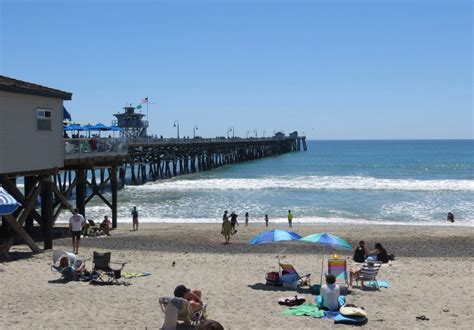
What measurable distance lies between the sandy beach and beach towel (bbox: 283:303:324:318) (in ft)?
0.52

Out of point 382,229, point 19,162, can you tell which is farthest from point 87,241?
point 382,229

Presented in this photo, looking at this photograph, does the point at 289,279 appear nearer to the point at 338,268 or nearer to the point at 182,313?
the point at 338,268

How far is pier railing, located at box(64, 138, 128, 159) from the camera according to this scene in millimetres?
16844

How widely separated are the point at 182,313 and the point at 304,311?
207 cm

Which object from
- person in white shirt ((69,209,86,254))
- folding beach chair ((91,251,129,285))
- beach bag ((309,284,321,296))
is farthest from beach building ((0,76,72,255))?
beach bag ((309,284,321,296))

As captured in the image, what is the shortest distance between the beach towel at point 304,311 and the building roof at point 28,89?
7.84 m

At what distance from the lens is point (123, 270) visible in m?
11.7

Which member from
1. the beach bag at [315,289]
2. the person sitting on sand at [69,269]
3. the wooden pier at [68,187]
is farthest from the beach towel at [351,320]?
the wooden pier at [68,187]

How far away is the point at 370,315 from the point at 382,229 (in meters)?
13.7

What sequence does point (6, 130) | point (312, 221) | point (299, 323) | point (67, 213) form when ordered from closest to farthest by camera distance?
point (299, 323), point (6, 130), point (312, 221), point (67, 213)

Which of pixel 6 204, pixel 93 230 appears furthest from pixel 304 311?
pixel 93 230

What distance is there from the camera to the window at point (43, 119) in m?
13.8

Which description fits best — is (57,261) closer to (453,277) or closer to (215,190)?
(453,277)

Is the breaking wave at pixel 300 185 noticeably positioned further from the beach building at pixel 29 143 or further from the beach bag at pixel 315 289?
the beach bag at pixel 315 289
